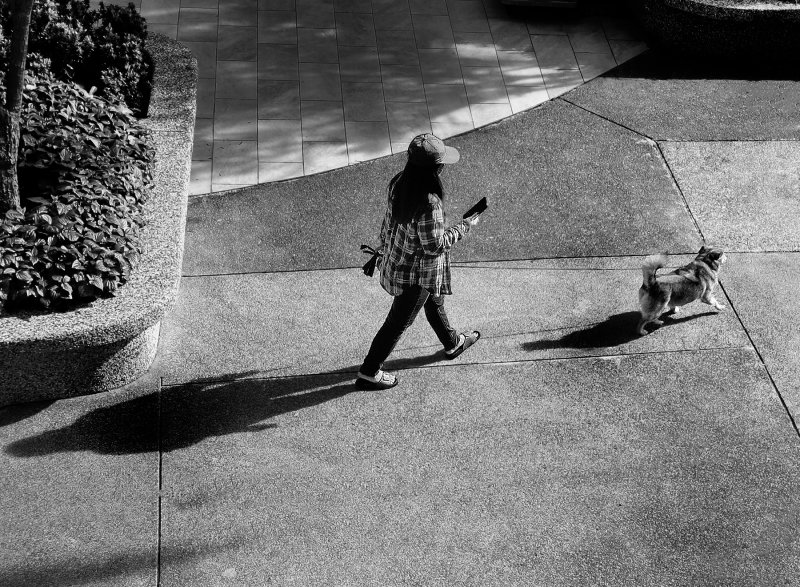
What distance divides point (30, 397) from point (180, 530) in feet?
4.66

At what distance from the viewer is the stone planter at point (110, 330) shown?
492cm

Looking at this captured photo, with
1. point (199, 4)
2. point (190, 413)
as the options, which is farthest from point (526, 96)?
point (190, 413)

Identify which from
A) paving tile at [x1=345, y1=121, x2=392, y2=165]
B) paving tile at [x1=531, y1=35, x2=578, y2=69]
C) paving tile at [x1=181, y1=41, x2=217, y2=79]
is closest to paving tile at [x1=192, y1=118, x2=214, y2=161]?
paving tile at [x1=181, y1=41, x2=217, y2=79]

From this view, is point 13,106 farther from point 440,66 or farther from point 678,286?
point 440,66

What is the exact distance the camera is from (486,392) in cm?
574

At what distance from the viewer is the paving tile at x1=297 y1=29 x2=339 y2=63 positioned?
897cm

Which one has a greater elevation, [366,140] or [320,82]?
[320,82]

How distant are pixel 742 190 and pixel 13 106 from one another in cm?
603

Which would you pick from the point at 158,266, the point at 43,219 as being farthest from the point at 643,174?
the point at 43,219

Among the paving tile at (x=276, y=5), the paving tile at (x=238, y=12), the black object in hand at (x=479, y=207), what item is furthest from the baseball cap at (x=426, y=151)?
the paving tile at (x=276, y=5)

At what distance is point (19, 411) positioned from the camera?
532 cm

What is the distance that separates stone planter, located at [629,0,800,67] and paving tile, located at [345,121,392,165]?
3450 millimetres

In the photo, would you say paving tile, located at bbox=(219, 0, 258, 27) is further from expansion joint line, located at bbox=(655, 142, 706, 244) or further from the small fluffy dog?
the small fluffy dog

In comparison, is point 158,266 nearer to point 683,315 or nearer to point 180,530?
point 180,530
